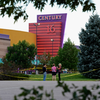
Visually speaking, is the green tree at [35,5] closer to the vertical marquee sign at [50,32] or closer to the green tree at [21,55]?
the green tree at [21,55]

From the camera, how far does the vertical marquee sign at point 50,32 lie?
95438 millimetres

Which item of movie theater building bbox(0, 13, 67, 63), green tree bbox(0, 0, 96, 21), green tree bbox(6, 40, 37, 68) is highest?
movie theater building bbox(0, 13, 67, 63)

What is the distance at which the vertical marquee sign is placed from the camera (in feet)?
313

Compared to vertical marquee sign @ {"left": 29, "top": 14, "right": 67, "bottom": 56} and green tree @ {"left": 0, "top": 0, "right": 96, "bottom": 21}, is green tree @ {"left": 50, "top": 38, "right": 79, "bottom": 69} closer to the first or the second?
vertical marquee sign @ {"left": 29, "top": 14, "right": 67, "bottom": 56}

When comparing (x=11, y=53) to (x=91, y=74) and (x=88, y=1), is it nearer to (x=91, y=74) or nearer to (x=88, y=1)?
(x=91, y=74)

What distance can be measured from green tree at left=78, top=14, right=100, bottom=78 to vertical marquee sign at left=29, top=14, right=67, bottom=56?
213 ft

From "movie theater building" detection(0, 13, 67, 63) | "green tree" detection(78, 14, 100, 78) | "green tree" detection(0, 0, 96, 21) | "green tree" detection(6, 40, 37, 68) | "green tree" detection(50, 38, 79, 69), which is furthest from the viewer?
"movie theater building" detection(0, 13, 67, 63)

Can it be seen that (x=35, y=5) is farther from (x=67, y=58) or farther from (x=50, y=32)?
(x=50, y=32)

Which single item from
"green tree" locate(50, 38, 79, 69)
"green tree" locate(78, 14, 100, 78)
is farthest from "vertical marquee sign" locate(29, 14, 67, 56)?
"green tree" locate(78, 14, 100, 78)

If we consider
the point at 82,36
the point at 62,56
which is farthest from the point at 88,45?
the point at 62,56

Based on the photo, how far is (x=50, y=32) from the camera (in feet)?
317

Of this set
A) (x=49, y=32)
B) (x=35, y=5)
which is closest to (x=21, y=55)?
(x=49, y=32)

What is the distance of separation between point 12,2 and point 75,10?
1.67 m

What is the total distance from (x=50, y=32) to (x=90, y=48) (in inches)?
2667
